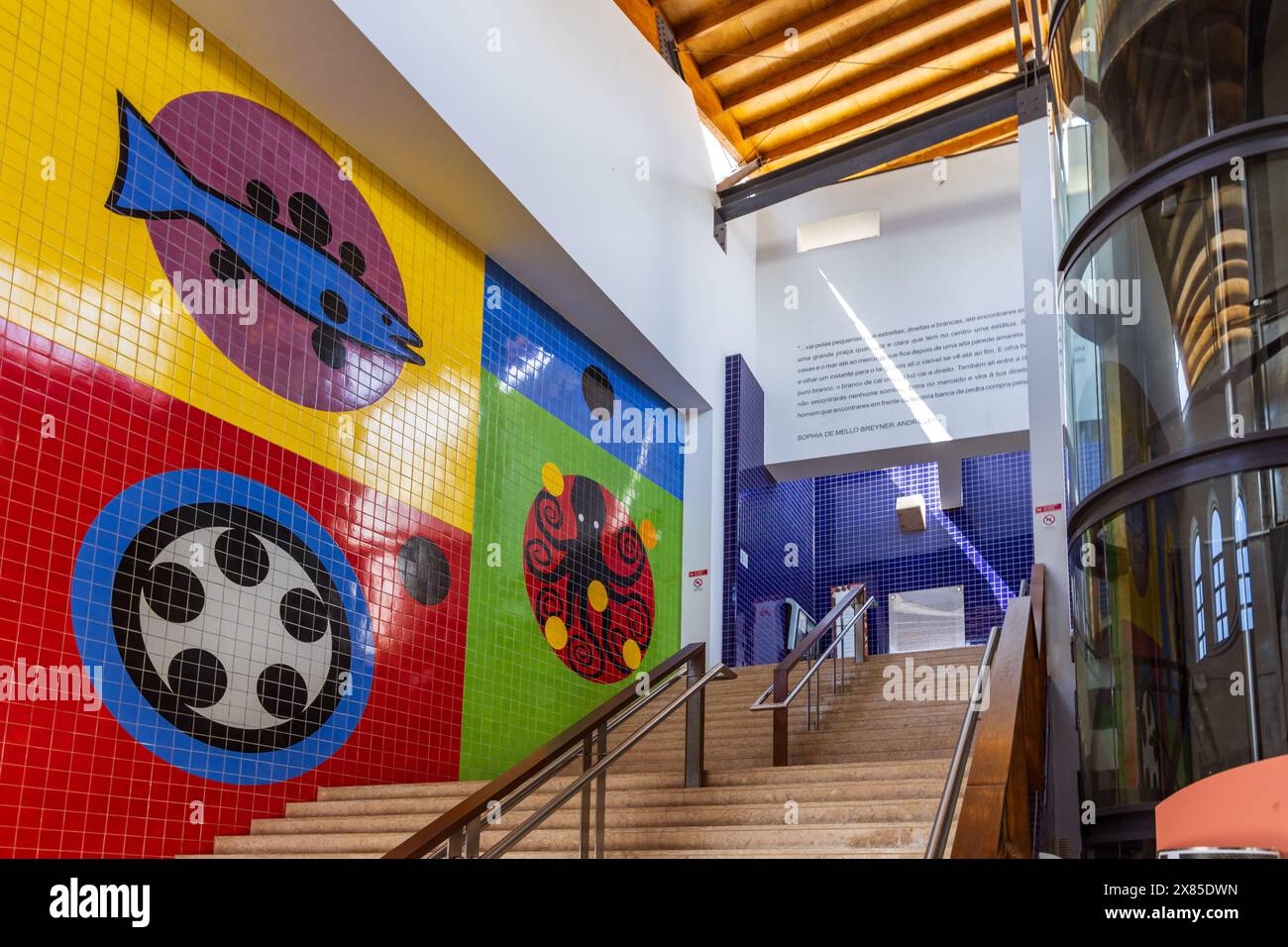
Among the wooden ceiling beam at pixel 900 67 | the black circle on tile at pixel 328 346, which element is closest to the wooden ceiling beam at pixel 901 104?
the wooden ceiling beam at pixel 900 67

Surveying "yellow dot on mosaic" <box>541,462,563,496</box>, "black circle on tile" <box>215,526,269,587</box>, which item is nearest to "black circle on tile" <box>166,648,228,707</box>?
"black circle on tile" <box>215,526,269,587</box>

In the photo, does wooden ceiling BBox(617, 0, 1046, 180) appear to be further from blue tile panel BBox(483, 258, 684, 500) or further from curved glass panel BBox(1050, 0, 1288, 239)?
curved glass panel BBox(1050, 0, 1288, 239)

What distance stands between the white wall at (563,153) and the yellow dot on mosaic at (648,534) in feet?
2.19

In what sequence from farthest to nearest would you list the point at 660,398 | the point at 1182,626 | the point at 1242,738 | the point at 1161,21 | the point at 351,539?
the point at 660,398, the point at 351,539, the point at 1161,21, the point at 1182,626, the point at 1242,738

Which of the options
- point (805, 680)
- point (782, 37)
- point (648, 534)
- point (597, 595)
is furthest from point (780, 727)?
point (782, 37)

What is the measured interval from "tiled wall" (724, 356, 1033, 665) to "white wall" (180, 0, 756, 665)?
274mm

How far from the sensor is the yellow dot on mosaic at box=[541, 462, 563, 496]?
991 cm

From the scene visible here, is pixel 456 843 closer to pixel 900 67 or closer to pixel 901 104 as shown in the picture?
pixel 900 67

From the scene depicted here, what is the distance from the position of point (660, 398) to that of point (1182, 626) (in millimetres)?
7591

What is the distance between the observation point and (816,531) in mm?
15688

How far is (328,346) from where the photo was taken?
305 inches

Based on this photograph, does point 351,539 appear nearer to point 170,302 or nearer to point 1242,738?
point 170,302

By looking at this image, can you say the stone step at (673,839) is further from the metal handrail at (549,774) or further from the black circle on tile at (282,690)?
the black circle on tile at (282,690)
